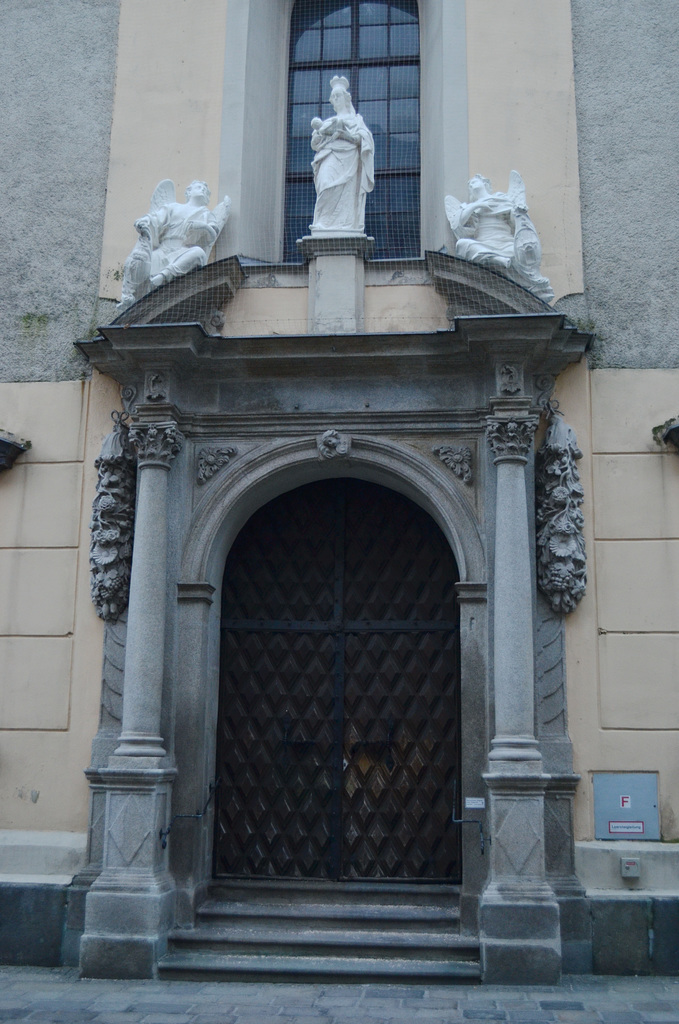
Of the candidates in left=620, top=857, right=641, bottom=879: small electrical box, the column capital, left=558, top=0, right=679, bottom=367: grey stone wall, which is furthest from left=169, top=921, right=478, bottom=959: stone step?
left=558, top=0, right=679, bottom=367: grey stone wall

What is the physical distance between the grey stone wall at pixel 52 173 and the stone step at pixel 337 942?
4360mm

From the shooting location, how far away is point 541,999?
21.6ft

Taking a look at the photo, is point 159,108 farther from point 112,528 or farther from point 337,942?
point 337,942

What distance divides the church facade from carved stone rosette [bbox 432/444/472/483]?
3cm

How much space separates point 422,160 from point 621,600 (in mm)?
4209

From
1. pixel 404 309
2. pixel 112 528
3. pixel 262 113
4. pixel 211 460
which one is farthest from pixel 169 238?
pixel 112 528

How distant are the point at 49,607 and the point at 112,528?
810 millimetres

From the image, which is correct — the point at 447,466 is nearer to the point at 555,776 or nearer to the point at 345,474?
the point at 345,474

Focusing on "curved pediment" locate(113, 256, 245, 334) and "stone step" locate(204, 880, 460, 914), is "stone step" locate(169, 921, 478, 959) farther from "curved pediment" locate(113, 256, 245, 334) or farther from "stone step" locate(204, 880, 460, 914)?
"curved pediment" locate(113, 256, 245, 334)

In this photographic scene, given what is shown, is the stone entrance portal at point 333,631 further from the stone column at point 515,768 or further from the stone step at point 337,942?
the stone step at point 337,942

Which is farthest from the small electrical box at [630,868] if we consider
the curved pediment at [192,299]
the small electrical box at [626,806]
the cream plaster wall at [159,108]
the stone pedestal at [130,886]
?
the cream plaster wall at [159,108]

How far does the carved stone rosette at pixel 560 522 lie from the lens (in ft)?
25.6

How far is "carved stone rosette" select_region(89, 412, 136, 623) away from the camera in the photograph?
812cm

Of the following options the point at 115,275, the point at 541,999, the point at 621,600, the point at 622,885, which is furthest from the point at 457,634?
the point at 115,275
